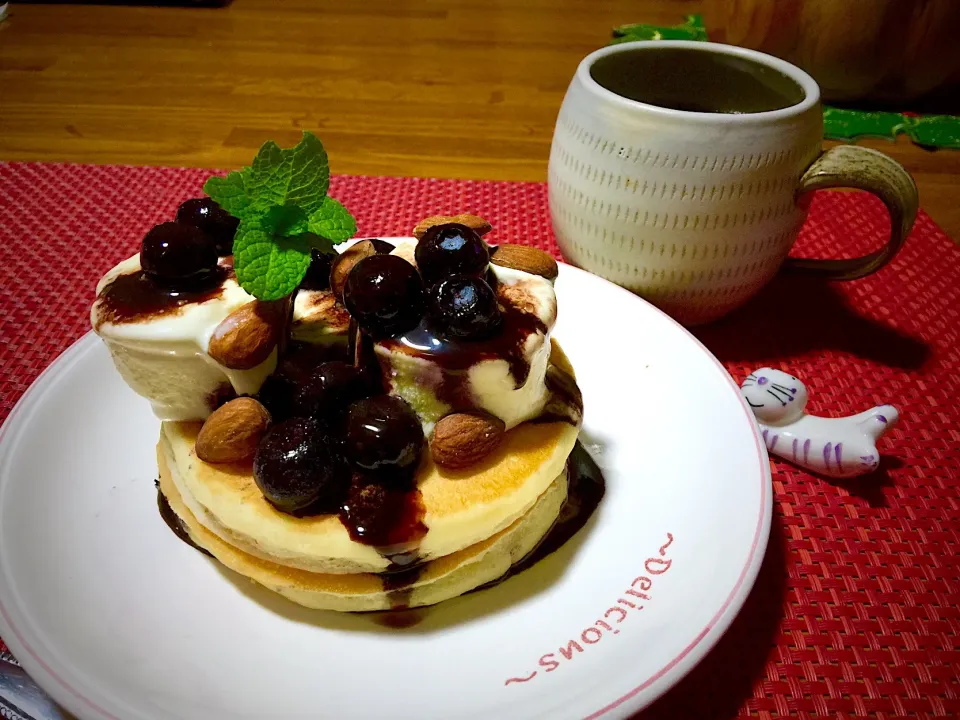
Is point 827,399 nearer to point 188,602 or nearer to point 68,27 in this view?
point 188,602

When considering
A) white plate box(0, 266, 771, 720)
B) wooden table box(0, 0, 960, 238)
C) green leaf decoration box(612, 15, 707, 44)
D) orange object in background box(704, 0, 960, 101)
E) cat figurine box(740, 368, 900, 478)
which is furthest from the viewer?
green leaf decoration box(612, 15, 707, 44)

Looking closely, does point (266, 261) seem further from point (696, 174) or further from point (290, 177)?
point (696, 174)

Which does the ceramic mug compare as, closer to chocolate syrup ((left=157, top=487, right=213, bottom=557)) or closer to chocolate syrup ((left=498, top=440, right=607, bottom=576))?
chocolate syrup ((left=498, top=440, right=607, bottom=576))

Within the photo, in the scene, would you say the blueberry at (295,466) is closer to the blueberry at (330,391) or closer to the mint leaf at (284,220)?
the blueberry at (330,391)

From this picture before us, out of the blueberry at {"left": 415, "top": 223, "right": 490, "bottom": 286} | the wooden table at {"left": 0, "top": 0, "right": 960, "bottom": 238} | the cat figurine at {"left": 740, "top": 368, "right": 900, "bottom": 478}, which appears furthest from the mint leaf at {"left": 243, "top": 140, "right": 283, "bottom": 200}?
the wooden table at {"left": 0, "top": 0, "right": 960, "bottom": 238}

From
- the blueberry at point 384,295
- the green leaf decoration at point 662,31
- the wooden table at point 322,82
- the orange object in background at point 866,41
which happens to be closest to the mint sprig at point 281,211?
the blueberry at point 384,295

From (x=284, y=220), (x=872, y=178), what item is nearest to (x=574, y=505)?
(x=284, y=220)
